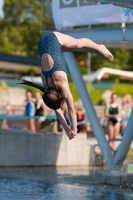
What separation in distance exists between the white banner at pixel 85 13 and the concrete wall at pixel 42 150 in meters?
3.23

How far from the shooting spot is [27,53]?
76312 millimetres

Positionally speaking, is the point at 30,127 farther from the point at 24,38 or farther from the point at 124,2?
Result: the point at 24,38

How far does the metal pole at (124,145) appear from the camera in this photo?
13781mm

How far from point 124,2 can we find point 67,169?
7.20 metres

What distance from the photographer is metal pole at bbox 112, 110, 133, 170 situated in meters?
13.8

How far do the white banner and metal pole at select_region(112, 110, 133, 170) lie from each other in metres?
1.98

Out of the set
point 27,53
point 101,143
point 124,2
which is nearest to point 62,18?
point 101,143

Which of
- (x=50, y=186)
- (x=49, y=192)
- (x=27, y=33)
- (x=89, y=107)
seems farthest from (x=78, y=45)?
(x=27, y=33)

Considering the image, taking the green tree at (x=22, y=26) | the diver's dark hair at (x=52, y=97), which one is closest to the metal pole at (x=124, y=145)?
the diver's dark hair at (x=52, y=97)

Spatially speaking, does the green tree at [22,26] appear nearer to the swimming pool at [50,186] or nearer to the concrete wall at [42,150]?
the concrete wall at [42,150]

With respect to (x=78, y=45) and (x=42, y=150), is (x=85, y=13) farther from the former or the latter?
(x=78, y=45)

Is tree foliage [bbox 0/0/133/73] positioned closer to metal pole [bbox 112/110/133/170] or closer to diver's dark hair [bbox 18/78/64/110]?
metal pole [bbox 112/110/133/170]

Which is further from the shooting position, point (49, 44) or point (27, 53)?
point (27, 53)

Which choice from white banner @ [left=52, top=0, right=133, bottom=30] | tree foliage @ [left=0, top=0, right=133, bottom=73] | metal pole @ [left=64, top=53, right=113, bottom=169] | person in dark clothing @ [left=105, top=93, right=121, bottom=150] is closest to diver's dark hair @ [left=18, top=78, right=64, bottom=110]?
white banner @ [left=52, top=0, right=133, bottom=30]
